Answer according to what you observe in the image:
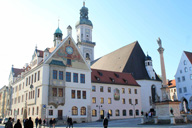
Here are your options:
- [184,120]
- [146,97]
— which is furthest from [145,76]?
[184,120]

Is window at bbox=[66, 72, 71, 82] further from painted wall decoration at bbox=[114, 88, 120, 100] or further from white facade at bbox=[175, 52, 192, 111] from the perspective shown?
white facade at bbox=[175, 52, 192, 111]

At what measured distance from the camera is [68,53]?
1517 inches

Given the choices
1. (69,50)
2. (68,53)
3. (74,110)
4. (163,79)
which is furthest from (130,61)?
(163,79)

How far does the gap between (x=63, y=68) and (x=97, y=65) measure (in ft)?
113

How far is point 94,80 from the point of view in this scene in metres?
43.5

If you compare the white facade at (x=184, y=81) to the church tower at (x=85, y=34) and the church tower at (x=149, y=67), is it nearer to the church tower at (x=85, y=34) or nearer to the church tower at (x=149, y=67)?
the church tower at (x=149, y=67)

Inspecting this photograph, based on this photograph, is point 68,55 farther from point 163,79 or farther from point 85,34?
point 85,34

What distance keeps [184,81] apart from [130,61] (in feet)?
48.7

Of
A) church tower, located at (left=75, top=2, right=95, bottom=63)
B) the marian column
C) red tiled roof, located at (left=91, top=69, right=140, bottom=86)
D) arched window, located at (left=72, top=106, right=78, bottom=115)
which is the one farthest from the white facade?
church tower, located at (left=75, top=2, right=95, bottom=63)

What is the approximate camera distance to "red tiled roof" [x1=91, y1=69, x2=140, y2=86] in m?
44.7

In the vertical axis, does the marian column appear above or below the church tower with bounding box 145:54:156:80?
below

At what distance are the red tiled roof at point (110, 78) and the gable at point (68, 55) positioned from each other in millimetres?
4849

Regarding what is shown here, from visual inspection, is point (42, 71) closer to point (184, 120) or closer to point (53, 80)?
point (53, 80)

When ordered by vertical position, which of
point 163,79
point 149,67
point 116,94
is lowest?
point 116,94
